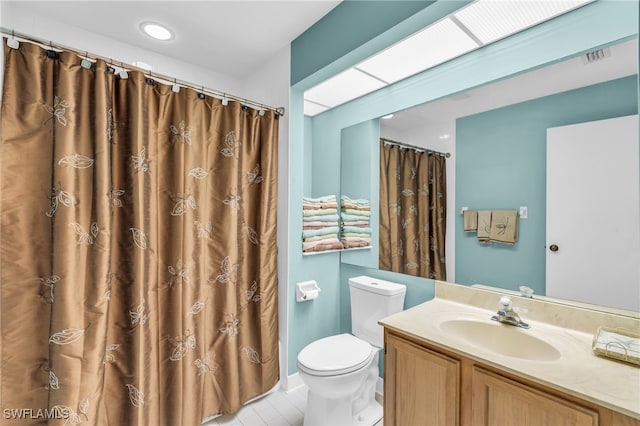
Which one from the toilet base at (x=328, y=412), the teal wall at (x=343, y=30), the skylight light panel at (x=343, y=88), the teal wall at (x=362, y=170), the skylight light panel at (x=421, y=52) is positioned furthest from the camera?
the teal wall at (x=362, y=170)

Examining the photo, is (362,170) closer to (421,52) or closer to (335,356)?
(421,52)

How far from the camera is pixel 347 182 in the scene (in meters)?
2.30

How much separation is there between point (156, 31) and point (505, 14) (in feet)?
6.93

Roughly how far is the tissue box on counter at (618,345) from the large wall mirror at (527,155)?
13cm

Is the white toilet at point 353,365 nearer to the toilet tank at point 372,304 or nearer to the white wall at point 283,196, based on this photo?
the toilet tank at point 372,304

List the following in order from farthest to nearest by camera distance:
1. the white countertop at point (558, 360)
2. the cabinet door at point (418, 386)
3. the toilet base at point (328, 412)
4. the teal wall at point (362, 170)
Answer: the teal wall at point (362, 170)
the toilet base at point (328, 412)
the cabinet door at point (418, 386)
the white countertop at point (558, 360)

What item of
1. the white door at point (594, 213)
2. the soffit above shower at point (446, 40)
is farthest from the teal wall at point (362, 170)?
the white door at point (594, 213)

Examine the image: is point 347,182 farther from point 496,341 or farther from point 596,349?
point 596,349

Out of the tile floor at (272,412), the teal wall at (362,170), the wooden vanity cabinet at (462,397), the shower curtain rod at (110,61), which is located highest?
the shower curtain rod at (110,61)

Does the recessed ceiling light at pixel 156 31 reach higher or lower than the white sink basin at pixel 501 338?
higher

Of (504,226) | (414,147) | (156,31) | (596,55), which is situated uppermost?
(156,31)

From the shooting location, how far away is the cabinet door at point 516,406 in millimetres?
845

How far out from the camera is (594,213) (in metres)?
1.21

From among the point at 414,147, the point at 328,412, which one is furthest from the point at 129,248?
the point at 414,147
